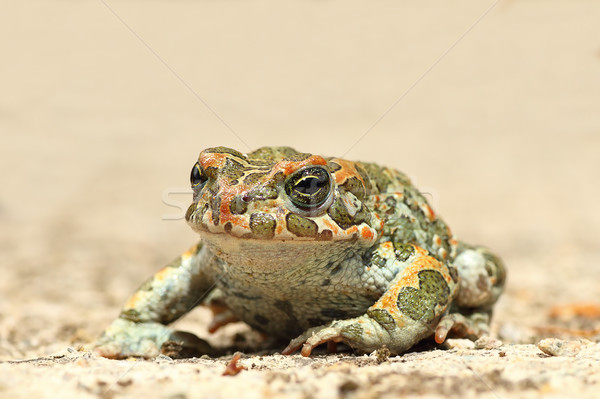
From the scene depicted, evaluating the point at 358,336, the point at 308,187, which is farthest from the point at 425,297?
the point at 308,187

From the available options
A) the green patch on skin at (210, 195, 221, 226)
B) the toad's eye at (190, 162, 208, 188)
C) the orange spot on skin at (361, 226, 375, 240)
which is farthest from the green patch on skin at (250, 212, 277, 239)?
the orange spot on skin at (361, 226, 375, 240)

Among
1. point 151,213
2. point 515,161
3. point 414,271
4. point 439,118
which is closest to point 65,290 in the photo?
point 414,271

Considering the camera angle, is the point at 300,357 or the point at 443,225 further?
the point at 443,225

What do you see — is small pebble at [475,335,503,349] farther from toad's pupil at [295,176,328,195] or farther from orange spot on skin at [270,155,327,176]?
orange spot on skin at [270,155,327,176]

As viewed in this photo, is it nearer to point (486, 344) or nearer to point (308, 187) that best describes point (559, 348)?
point (486, 344)

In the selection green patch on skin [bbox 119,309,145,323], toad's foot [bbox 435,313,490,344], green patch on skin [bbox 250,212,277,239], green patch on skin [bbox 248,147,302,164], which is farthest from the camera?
green patch on skin [bbox 119,309,145,323]

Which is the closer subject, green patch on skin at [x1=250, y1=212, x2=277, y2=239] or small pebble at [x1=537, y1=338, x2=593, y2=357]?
green patch on skin at [x1=250, y1=212, x2=277, y2=239]

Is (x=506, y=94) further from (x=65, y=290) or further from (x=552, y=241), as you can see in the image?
(x=65, y=290)
